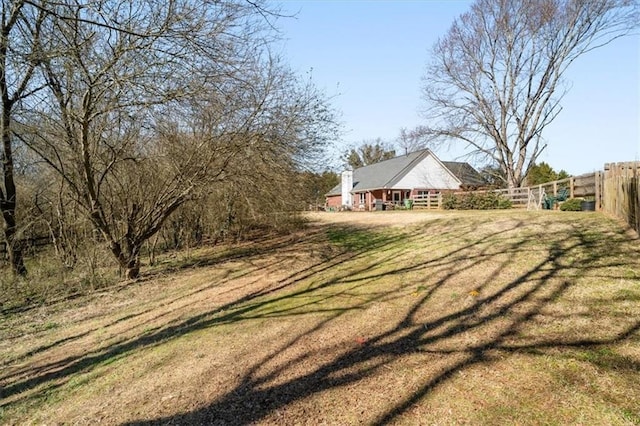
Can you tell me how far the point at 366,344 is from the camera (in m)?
3.98

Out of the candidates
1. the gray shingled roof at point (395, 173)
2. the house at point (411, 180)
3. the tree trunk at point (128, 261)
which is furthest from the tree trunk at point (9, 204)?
the gray shingled roof at point (395, 173)

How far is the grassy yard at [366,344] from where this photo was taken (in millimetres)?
2836

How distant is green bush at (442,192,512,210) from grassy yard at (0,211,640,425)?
12125mm

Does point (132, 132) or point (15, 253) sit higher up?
point (132, 132)

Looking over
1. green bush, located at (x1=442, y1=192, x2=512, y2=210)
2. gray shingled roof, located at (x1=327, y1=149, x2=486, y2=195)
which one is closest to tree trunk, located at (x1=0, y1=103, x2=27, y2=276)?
green bush, located at (x1=442, y1=192, x2=512, y2=210)

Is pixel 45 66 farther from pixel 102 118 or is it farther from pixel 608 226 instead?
pixel 608 226

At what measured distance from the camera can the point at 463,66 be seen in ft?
81.8

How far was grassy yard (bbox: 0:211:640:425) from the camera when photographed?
284 centimetres

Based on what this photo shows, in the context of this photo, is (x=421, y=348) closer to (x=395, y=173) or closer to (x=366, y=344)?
(x=366, y=344)

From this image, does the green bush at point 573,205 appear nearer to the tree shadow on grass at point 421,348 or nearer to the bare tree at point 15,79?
the tree shadow on grass at point 421,348

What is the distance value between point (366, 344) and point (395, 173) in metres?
26.8

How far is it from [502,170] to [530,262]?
23102mm

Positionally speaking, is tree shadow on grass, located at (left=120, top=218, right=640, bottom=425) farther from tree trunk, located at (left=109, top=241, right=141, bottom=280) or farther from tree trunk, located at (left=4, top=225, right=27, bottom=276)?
tree trunk, located at (left=4, top=225, right=27, bottom=276)

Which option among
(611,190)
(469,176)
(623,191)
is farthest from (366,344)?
(469,176)
